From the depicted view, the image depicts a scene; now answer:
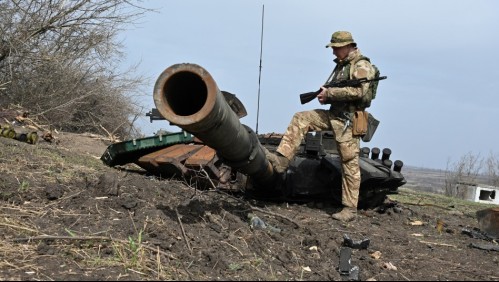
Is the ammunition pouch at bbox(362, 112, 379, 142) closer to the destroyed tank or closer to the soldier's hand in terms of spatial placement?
the destroyed tank

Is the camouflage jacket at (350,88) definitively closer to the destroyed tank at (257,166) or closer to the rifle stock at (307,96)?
the rifle stock at (307,96)

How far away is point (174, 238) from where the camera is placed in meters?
4.36

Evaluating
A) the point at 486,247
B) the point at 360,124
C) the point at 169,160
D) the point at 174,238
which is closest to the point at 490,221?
the point at 486,247

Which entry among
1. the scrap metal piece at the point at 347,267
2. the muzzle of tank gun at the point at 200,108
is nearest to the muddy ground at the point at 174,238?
the scrap metal piece at the point at 347,267

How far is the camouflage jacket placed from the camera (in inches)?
250

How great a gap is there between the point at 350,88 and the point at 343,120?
16.6 inches

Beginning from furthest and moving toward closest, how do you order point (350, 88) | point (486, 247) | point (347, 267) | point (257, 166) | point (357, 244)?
point (350, 88)
point (486, 247)
point (257, 166)
point (357, 244)
point (347, 267)

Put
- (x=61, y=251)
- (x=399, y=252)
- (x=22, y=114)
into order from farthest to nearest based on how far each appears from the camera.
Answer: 1. (x=22, y=114)
2. (x=399, y=252)
3. (x=61, y=251)

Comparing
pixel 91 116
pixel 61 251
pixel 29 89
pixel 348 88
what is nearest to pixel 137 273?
pixel 61 251

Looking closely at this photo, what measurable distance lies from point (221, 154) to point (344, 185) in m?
2.30

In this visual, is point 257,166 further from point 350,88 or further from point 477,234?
point 477,234

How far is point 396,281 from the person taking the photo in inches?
159

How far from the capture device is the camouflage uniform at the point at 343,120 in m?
6.39

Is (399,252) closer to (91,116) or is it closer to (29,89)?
(29,89)
